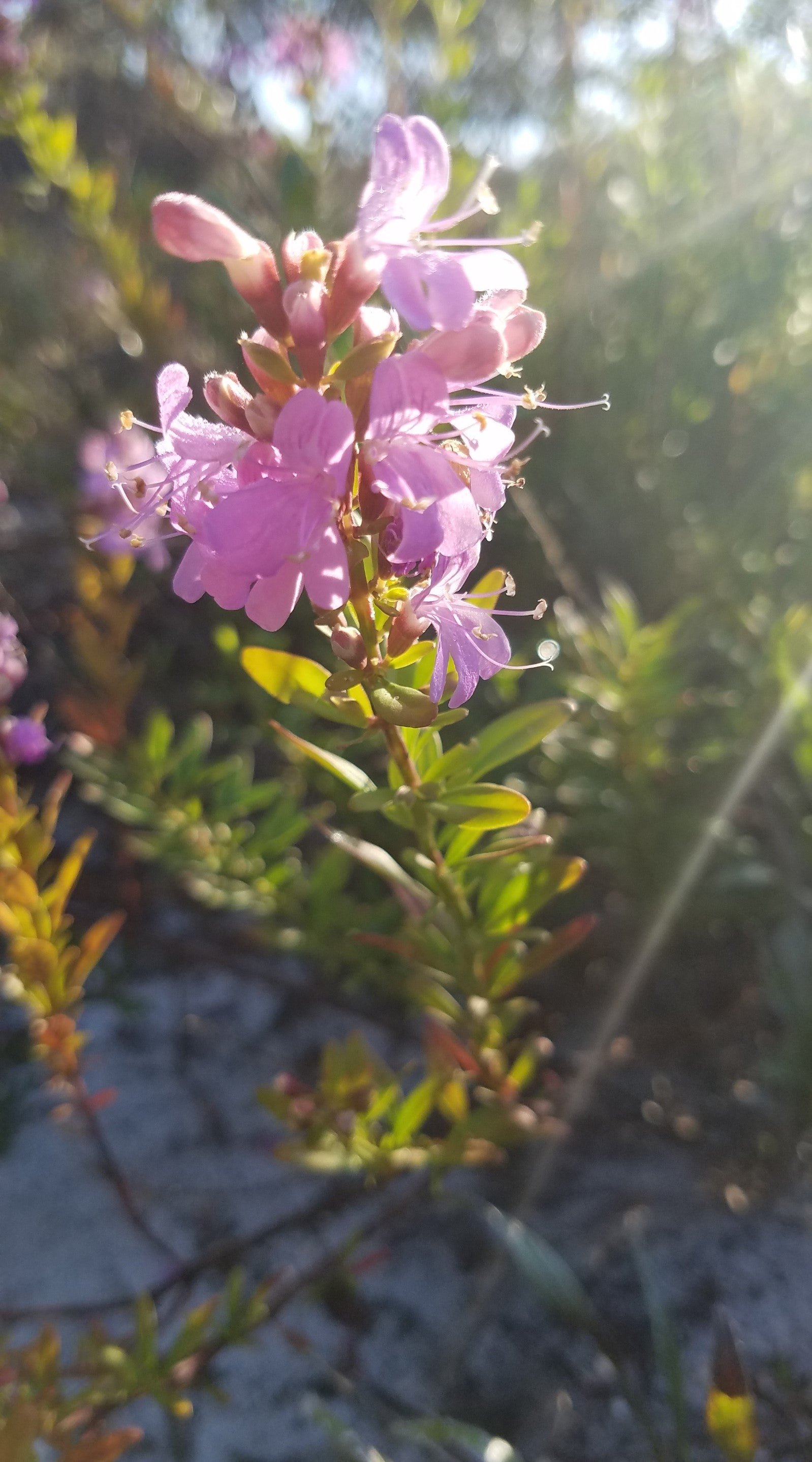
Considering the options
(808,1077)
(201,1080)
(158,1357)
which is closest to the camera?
(158,1357)

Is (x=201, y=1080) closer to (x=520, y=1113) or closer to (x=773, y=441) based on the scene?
(x=520, y=1113)

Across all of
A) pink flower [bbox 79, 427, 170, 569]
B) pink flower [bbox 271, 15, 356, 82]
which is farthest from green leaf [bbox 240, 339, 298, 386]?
pink flower [bbox 271, 15, 356, 82]

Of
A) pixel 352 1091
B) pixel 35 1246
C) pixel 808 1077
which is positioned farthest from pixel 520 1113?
pixel 35 1246

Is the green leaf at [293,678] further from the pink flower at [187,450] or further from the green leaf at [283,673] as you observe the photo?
the pink flower at [187,450]

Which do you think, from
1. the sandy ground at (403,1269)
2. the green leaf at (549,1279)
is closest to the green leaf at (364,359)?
the green leaf at (549,1279)

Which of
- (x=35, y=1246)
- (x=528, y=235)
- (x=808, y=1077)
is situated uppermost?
(x=528, y=235)

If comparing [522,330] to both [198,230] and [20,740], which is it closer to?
[198,230]

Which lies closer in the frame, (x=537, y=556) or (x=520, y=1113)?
(x=520, y=1113)
